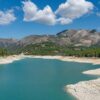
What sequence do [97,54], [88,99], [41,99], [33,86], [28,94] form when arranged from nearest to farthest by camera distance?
[88,99] < [41,99] < [28,94] < [33,86] < [97,54]

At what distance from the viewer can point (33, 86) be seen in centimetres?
6475

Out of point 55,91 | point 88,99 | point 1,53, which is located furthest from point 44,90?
point 1,53

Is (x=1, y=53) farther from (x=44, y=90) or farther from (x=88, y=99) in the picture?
(x=88, y=99)

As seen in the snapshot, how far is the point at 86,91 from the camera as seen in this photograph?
53.9 meters

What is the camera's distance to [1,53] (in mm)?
197375

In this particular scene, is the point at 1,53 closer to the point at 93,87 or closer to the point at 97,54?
the point at 97,54

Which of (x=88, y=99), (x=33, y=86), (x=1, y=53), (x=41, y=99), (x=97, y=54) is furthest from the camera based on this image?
(x=1, y=53)

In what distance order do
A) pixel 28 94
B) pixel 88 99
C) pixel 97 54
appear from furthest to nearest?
pixel 97 54
pixel 28 94
pixel 88 99

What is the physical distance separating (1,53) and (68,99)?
503ft

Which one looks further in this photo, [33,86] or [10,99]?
[33,86]

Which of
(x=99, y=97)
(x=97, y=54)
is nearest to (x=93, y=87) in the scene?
(x=99, y=97)

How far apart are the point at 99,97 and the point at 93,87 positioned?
7.88m

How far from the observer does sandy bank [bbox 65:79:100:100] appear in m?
49.4

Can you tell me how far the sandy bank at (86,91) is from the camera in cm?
4944
